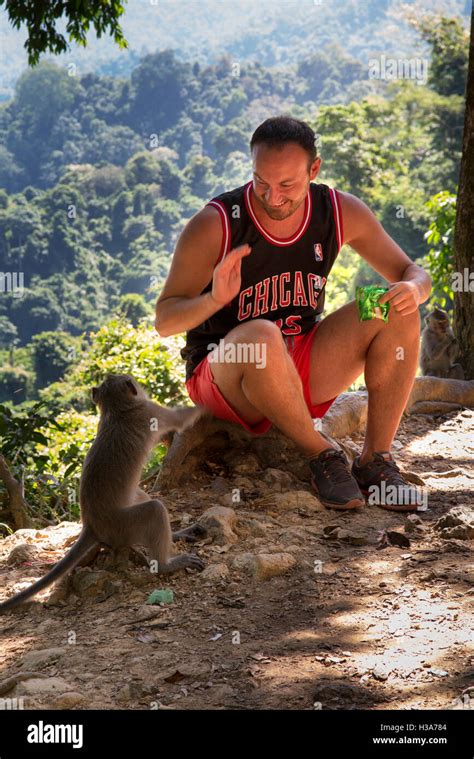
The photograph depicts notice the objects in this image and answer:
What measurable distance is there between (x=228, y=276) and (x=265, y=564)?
1043mm

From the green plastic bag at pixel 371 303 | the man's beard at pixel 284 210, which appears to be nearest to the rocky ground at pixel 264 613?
the green plastic bag at pixel 371 303

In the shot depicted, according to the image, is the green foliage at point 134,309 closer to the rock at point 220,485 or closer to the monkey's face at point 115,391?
the rock at point 220,485

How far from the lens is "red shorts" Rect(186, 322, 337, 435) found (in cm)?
379

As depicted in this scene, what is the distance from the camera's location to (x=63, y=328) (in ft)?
131

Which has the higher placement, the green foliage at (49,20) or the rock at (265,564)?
the green foliage at (49,20)

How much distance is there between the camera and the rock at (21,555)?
3.50 meters

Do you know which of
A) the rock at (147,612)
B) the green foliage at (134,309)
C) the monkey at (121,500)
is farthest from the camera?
the green foliage at (134,309)

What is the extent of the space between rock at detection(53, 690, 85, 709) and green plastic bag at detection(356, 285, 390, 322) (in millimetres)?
1976

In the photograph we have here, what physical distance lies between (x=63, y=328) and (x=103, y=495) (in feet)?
124

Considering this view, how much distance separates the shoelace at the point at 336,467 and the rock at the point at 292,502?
0.13 metres

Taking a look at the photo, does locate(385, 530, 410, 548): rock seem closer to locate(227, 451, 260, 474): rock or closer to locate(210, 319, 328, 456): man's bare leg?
locate(210, 319, 328, 456): man's bare leg

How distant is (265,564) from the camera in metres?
3.05

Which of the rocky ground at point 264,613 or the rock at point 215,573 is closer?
the rocky ground at point 264,613

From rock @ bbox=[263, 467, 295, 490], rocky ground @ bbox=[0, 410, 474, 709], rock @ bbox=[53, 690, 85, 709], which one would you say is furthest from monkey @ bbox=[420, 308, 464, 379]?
rock @ bbox=[53, 690, 85, 709]
